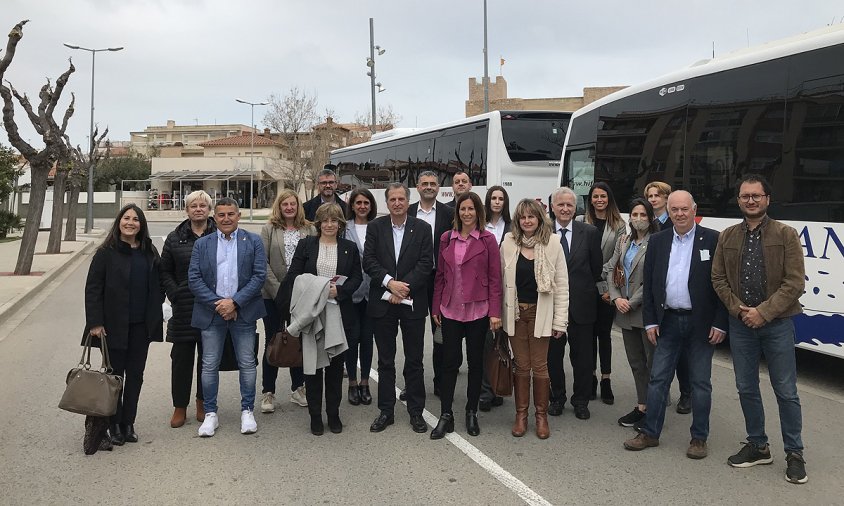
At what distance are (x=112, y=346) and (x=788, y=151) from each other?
632cm

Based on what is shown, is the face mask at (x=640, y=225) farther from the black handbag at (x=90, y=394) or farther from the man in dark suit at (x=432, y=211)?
the black handbag at (x=90, y=394)

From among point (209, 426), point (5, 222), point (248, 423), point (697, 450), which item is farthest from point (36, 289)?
point (5, 222)

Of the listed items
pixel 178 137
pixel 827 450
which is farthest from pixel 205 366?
pixel 178 137

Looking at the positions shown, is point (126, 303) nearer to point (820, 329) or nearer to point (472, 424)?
point (472, 424)

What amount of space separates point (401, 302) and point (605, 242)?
1960 mm

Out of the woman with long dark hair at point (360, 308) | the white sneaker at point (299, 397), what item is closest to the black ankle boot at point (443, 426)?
the woman with long dark hair at point (360, 308)

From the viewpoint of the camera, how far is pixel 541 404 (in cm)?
→ 504

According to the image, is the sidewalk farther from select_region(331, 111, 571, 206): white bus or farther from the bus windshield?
the bus windshield

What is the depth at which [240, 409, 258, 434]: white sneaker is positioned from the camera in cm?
508

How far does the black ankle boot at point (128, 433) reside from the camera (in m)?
4.93

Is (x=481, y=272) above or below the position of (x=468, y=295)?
above

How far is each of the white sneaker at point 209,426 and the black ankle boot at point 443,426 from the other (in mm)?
1703

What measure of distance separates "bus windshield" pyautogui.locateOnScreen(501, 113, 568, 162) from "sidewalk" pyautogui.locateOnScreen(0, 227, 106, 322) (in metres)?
10.0

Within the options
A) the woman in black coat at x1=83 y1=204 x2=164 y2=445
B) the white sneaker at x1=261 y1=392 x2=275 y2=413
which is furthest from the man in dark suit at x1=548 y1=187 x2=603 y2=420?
the woman in black coat at x1=83 y1=204 x2=164 y2=445
